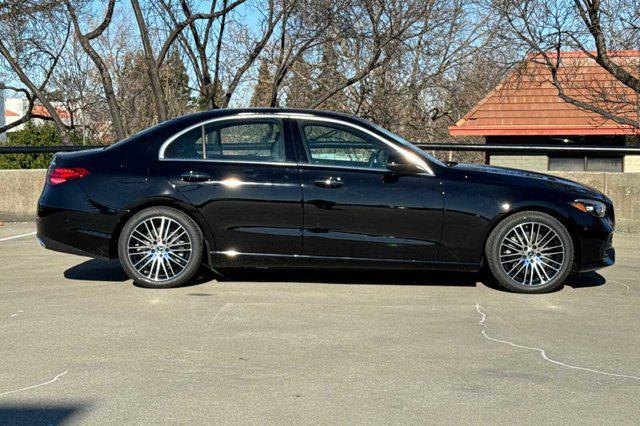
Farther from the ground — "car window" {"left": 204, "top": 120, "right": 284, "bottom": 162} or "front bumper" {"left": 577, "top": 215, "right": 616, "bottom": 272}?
"car window" {"left": 204, "top": 120, "right": 284, "bottom": 162}

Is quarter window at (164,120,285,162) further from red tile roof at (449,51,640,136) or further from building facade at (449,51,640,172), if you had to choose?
red tile roof at (449,51,640,136)

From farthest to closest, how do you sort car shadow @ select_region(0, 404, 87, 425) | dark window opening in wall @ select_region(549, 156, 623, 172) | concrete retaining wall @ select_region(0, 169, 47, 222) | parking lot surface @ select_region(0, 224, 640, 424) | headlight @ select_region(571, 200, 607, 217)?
dark window opening in wall @ select_region(549, 156, 623, 172) < concrete retaining wall @ select_region(0, 169, 47, 222) < headlight @ select_region(571, 200, 607, 217) < parking lot surface @ select_region(0, 224, 640, 424) < car shadow @ select_region(0, 404, 87, 425)

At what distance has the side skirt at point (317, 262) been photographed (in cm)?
673

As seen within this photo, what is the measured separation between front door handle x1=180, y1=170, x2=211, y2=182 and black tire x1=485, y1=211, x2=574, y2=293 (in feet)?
7.95

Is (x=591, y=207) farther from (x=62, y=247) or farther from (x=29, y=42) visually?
(x=29, y=42)

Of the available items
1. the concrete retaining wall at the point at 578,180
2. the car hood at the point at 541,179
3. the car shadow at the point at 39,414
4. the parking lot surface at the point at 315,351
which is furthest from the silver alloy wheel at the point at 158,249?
the concrete retaining wall at the point at 578,180

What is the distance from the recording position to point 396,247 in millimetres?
6699

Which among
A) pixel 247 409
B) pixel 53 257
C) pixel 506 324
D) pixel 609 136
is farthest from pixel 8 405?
pixel 609 136

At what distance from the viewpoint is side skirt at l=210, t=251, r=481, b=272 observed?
6.73m

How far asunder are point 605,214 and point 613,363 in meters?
2.48

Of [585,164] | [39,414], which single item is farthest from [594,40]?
[39,414]

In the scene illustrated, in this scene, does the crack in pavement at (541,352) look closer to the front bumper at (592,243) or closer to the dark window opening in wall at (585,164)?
the front bumper at (592,243)

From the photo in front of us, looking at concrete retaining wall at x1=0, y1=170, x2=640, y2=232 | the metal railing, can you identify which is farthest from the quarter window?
concrete retaining wall at x1=0, y1=170, x2=640, y2=232

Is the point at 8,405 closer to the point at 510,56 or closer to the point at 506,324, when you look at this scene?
the point at 506,324
